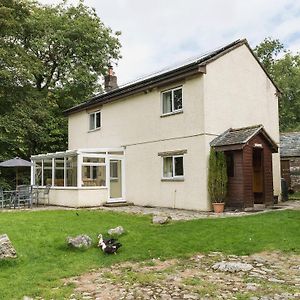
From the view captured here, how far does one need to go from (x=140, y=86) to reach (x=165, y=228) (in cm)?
960

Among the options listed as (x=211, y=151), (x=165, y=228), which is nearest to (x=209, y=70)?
(x=211, y=151)

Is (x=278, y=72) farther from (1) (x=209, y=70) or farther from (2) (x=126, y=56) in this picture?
(1) (x=209, y=70)

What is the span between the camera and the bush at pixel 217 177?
15523mm

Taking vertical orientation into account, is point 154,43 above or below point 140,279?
above

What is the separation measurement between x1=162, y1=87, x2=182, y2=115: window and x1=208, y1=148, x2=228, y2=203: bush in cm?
311

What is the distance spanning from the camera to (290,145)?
27.2m

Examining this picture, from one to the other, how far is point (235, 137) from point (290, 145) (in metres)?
13.1

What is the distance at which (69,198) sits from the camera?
18.9 metres

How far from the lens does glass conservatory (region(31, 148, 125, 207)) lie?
61.2 feet

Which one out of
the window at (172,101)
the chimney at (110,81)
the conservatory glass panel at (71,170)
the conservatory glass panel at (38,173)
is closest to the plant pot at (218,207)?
the window at (172,101)

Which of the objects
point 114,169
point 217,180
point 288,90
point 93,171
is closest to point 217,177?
point 217,180

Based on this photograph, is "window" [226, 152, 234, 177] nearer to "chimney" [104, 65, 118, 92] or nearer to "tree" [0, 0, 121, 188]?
"chimney" [104, 65, 118, 92]

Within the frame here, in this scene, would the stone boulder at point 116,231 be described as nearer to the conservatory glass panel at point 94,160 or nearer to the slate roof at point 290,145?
the conservatory glass panel at point 94,160

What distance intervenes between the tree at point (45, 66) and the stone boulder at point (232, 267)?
19810 millimetres
